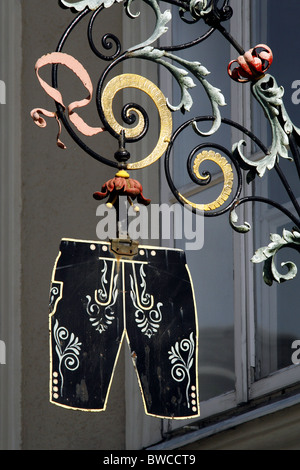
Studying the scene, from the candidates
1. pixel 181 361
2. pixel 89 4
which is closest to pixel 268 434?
pixel 181 361

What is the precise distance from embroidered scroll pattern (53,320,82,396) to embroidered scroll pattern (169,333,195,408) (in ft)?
0.88

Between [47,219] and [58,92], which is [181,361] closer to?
[58,92]

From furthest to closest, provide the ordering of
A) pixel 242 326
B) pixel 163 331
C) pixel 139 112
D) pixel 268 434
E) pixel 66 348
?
pixel 242 326, pixel 268 434, pixel 139 112, pixel 163 331, pixel 66 348

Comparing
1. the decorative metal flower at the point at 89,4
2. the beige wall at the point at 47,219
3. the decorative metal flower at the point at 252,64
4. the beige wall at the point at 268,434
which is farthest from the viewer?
the beige wall at the point at 47,219

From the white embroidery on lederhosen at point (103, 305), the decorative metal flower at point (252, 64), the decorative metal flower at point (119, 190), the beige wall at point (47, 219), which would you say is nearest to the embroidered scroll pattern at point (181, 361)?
the white embroidery on lederhosen at point (103, 305)

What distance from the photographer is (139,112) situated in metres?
3.68

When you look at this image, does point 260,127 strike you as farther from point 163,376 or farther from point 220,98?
point 163,376

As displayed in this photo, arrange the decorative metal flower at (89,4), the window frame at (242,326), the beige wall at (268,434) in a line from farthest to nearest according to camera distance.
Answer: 1. the window frame at (242,326)
2. the beige wall at (268,434)
3. the decorative metal flower at (89,4)

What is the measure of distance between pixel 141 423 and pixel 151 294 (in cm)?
227

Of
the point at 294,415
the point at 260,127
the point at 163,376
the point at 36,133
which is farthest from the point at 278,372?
the point at 36,133

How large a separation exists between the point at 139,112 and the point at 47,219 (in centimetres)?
274

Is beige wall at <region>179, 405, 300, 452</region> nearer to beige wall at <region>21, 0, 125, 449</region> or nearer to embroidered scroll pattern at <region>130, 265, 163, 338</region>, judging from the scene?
embroidered scroll pattern at <region>130, 265, 163, 338</region>

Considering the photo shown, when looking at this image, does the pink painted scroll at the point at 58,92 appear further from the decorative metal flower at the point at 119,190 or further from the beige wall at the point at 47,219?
the beige wall at the point at 47,219

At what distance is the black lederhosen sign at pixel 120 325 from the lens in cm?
346
